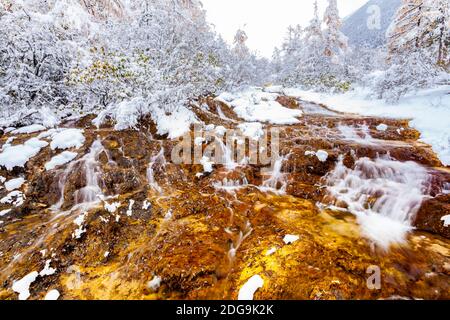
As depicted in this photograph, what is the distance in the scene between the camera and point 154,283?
368cm

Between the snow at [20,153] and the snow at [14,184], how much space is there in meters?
0.40

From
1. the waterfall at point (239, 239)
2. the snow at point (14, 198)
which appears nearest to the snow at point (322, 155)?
the waterfall at point (239, 239)

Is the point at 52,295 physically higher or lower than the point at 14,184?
lower

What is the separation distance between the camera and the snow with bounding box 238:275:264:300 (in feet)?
11.3

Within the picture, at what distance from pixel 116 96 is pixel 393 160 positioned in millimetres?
7849

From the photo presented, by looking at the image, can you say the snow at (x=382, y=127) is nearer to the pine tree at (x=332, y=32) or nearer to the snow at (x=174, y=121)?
the snow at (x=174, y=121)

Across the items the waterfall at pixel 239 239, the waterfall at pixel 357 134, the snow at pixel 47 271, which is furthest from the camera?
the waterfall at pixel 357 134

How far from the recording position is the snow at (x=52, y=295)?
11.5 feet

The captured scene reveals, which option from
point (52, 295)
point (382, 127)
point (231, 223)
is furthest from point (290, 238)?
point (382, 127)

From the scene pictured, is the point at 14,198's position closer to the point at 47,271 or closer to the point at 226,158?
the point at 47,271

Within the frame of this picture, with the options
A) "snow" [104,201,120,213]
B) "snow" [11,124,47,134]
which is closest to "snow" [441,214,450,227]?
"snow" [104,201,120,213]

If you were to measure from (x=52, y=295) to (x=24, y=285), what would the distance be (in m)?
0.53

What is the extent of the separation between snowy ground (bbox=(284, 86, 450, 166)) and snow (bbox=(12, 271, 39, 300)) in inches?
326

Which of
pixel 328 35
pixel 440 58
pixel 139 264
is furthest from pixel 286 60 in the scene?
pixel 139 264
